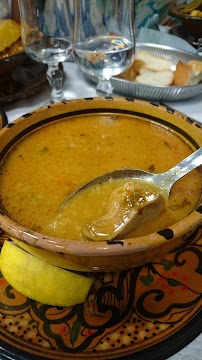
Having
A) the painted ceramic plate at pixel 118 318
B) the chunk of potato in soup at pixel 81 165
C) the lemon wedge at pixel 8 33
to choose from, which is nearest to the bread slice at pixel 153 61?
the lemon wedge at pixel 8 33

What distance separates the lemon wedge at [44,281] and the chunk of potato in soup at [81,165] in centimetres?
6

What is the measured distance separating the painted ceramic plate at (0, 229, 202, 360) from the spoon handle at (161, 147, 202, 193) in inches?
5.2

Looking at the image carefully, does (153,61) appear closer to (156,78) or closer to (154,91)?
(156,78)

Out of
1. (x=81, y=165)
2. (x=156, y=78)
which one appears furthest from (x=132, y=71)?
(x=81, y=165)

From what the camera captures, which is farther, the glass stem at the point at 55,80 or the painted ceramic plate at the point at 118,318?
the glass stem at the point at 55,80

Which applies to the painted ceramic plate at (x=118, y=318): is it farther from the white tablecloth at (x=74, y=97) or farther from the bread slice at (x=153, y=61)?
the bread slice at (x=153, y=61)

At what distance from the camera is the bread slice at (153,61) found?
4.18 feet

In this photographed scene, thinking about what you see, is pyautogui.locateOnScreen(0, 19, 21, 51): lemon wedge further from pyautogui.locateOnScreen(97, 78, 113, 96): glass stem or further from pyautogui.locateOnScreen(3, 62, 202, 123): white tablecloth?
pyautogui.locateOnScreen(97, 78, 113, 96): glass stem

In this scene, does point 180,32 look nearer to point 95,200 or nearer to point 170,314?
point 95,200

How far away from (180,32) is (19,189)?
4.68ft

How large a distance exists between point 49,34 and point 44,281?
35.2 inches

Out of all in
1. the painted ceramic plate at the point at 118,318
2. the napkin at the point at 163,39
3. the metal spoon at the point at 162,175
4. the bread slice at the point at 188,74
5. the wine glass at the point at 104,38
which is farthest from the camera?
the napkin at the point at 163,39

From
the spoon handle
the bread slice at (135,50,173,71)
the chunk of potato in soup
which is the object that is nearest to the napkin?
the bread slice at (135,50,173,71)

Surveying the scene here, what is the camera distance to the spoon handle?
0.60 m
